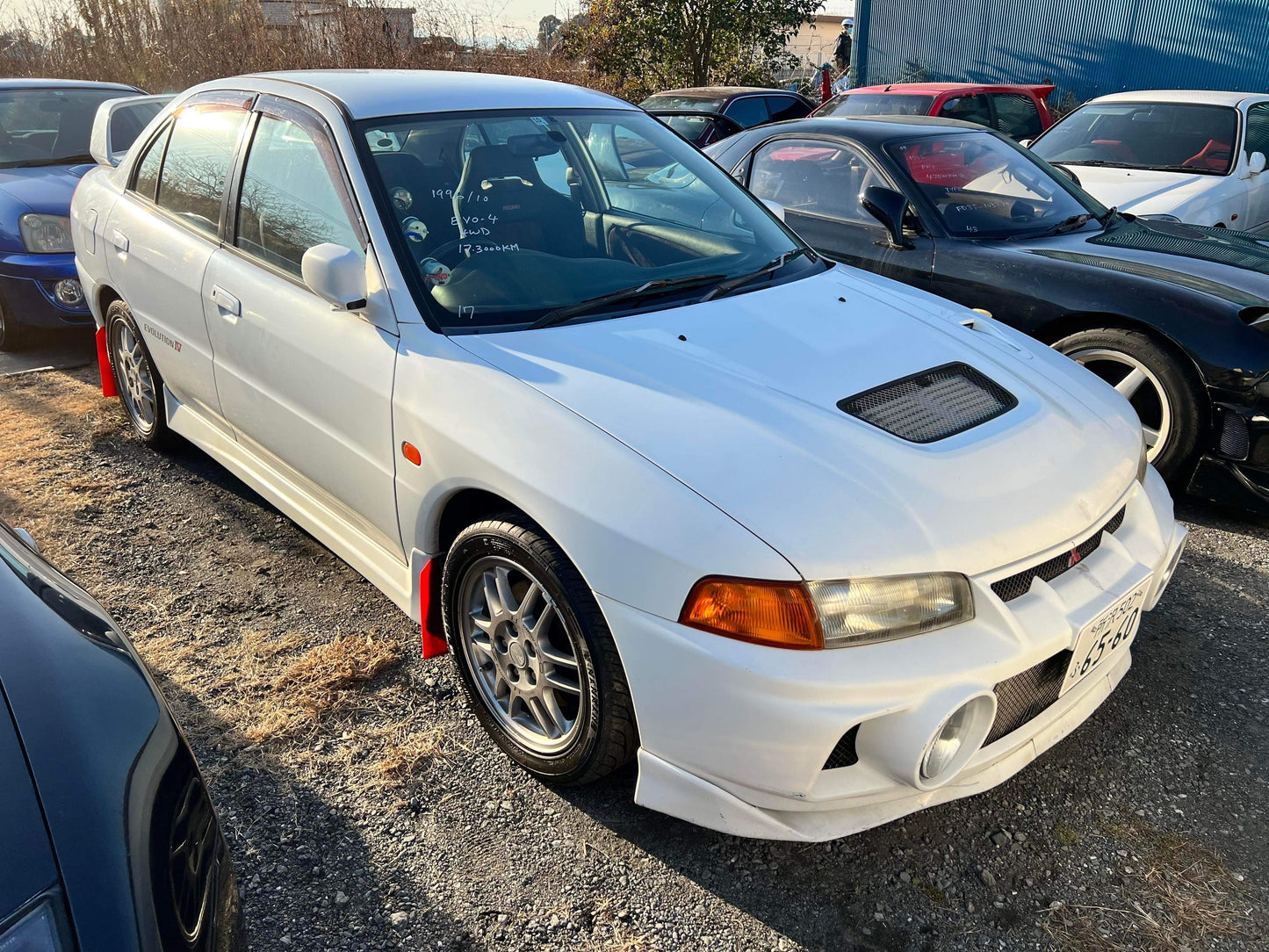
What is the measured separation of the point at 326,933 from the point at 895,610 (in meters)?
1.39

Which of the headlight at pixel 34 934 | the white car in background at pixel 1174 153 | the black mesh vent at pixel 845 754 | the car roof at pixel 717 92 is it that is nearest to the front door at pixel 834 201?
the white car in background at pixel 1174 153

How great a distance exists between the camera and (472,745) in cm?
266

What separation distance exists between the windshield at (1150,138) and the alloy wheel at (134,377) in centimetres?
617

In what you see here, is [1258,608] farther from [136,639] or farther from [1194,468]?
[136,639]

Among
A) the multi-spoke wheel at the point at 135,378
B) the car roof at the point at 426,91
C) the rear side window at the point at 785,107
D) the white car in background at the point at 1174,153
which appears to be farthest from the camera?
the rear side window at the point at 785,107

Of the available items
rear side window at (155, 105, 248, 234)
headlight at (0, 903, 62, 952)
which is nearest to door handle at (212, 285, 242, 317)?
rear side window at (155, 105, 248, 234)

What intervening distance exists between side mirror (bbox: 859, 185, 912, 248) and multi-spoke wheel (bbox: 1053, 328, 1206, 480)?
92cm

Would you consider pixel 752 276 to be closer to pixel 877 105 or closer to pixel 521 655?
pixel 521 655

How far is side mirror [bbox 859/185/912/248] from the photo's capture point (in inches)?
172

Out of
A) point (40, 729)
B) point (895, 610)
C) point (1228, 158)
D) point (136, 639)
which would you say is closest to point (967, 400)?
point (895, 610)

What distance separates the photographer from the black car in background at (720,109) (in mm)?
9500

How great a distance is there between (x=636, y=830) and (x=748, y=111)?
372 inches

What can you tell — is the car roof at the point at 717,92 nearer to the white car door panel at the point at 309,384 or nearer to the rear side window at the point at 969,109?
the rear side window at the point at 969,109

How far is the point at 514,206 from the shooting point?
288 cm
